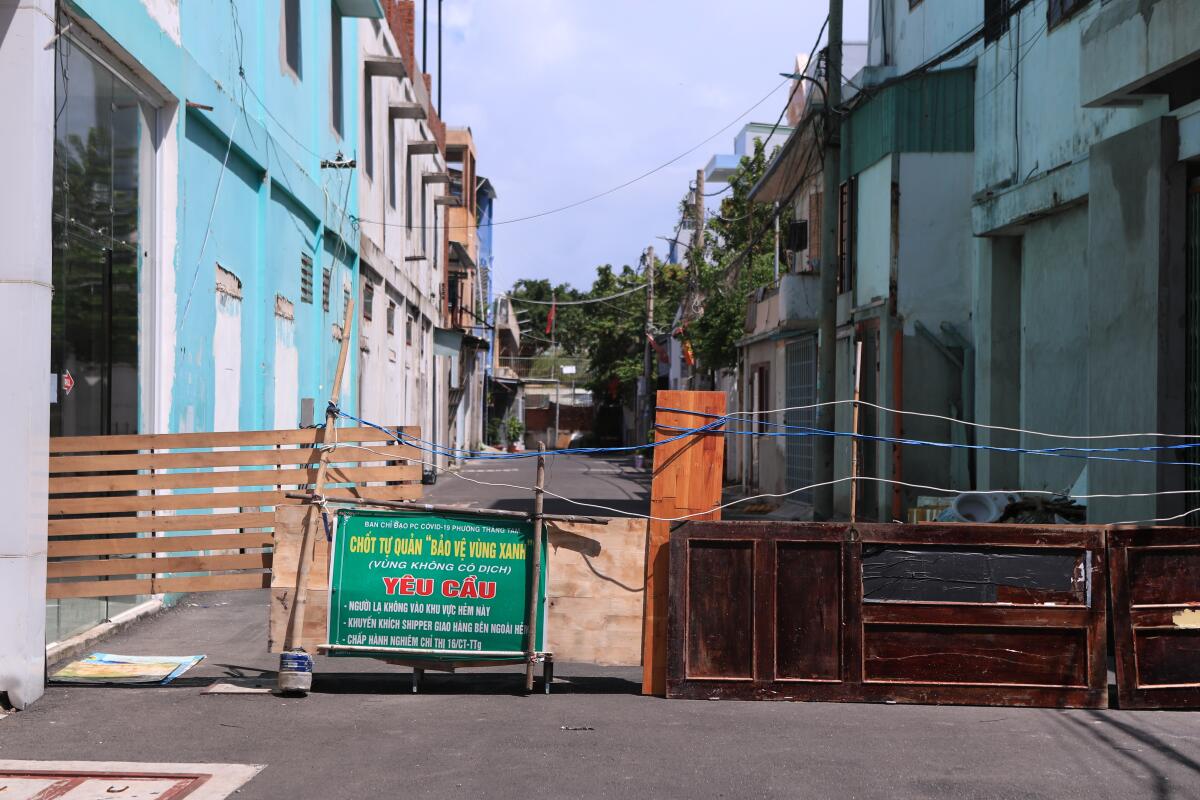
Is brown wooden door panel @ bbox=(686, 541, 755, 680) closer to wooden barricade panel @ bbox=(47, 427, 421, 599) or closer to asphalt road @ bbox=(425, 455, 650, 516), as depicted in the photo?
wooden barricade panel @ bbox=(47, 427, 421, 599)

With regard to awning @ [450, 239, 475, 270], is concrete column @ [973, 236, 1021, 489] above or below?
below

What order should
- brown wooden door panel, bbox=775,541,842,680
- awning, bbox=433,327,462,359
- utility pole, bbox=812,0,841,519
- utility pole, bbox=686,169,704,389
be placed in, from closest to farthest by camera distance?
brown wooden door panel, bbox=775,541,842,680
utility pole, bbox=812,0,841,519
utility pole, bbox=686,169,704,389
awning, bbox=433,327,462,359

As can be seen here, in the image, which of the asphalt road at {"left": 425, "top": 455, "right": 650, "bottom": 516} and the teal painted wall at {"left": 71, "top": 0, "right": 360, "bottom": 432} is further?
the asphalt road at {"left": 425, "top": 455, "right": 650, "bottom": 516}

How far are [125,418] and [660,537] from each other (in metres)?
5.13

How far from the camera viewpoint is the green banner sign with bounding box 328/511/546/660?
769 cm

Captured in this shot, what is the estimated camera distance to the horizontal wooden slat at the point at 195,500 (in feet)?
26.2

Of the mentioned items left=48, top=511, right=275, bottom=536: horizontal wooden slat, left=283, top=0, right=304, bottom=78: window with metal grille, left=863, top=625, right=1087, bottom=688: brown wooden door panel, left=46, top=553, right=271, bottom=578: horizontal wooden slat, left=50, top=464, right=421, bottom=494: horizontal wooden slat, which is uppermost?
left=283, top=0, right=304, bottom=78: window with metal grille

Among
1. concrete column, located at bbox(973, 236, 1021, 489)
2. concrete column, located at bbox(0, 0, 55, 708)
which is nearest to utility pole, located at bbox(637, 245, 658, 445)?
concrete column, located at bbox(973, 236, 1021, 489)

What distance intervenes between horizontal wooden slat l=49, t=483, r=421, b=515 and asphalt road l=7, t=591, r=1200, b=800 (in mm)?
1161

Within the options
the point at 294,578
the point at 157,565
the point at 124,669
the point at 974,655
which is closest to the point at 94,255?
the point at 157,565

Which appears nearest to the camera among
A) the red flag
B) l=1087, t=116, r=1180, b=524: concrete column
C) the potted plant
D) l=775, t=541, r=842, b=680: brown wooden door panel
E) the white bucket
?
l=775, t=541, r=842, b=680: brown wooden door panel

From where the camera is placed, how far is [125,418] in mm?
10297

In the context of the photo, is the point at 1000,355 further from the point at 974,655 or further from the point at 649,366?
the point at 649,366

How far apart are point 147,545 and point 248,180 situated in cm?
664
